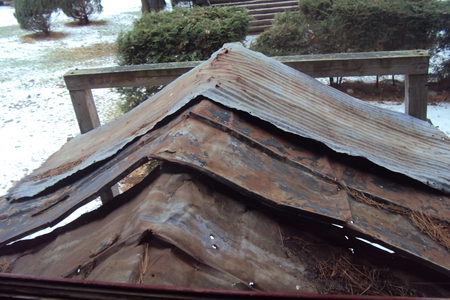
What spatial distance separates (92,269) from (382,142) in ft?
7.88

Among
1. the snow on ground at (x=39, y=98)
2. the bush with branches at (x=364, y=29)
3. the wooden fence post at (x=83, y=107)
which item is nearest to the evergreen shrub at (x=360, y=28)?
the bush with branches at (x=364, y=29)

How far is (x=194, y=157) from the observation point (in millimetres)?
2051

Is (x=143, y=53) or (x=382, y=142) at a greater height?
(x=143, y=53)

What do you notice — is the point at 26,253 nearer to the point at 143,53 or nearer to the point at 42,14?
the point at 143,53

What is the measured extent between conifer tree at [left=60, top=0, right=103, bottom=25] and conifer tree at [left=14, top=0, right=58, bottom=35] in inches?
24.8

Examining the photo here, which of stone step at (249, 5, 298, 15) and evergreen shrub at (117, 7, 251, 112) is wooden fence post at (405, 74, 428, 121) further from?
stone step at (249, 5, 298, 15)

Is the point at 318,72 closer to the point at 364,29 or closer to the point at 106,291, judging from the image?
the point at 106,291

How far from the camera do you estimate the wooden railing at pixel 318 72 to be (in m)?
3.93

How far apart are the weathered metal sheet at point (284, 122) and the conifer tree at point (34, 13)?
565 inches

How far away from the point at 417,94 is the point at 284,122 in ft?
6.94

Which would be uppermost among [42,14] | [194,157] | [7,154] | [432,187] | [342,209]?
[42,14]

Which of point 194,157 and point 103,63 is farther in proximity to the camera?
point 103,63

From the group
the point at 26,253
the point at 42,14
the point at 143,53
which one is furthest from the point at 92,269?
the point at 42,14

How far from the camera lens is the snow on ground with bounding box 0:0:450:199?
7583 mm
